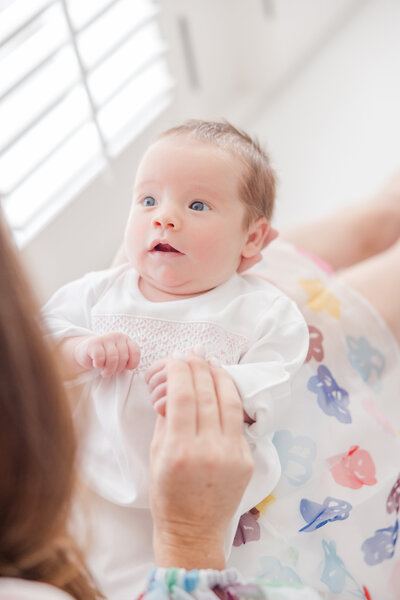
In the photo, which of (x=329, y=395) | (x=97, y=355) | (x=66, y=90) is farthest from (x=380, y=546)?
(x=66, y=90)

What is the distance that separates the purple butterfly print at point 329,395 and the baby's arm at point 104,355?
10.5 inches

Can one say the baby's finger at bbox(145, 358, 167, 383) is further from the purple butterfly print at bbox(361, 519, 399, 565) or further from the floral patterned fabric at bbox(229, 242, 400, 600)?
the purple butterfly print at bbox(361, 519, 399, 565)

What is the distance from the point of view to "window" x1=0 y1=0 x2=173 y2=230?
1.30m

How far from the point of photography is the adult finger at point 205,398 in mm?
708

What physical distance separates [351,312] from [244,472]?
0.49 metres

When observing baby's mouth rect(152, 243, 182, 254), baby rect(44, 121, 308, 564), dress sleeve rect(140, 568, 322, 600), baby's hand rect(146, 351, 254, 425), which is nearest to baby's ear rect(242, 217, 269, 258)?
baby rect(44, 121, 308, 564)

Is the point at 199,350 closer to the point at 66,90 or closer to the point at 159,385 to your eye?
the point at 159,385

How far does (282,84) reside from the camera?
7.34 ft

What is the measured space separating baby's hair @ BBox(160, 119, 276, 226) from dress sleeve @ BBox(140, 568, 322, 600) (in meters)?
0.47

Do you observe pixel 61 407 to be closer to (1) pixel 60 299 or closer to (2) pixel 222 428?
(2) pixel 222 428

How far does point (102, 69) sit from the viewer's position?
152cm

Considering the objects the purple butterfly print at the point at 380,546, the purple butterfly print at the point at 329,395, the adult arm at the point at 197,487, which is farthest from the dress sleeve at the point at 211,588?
the purple butterfly print at the point at 329,395

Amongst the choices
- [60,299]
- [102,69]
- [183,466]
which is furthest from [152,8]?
[183,466]

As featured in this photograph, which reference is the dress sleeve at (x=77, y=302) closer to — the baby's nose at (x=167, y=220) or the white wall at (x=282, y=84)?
the baby's nose at (x=167, y=220)
